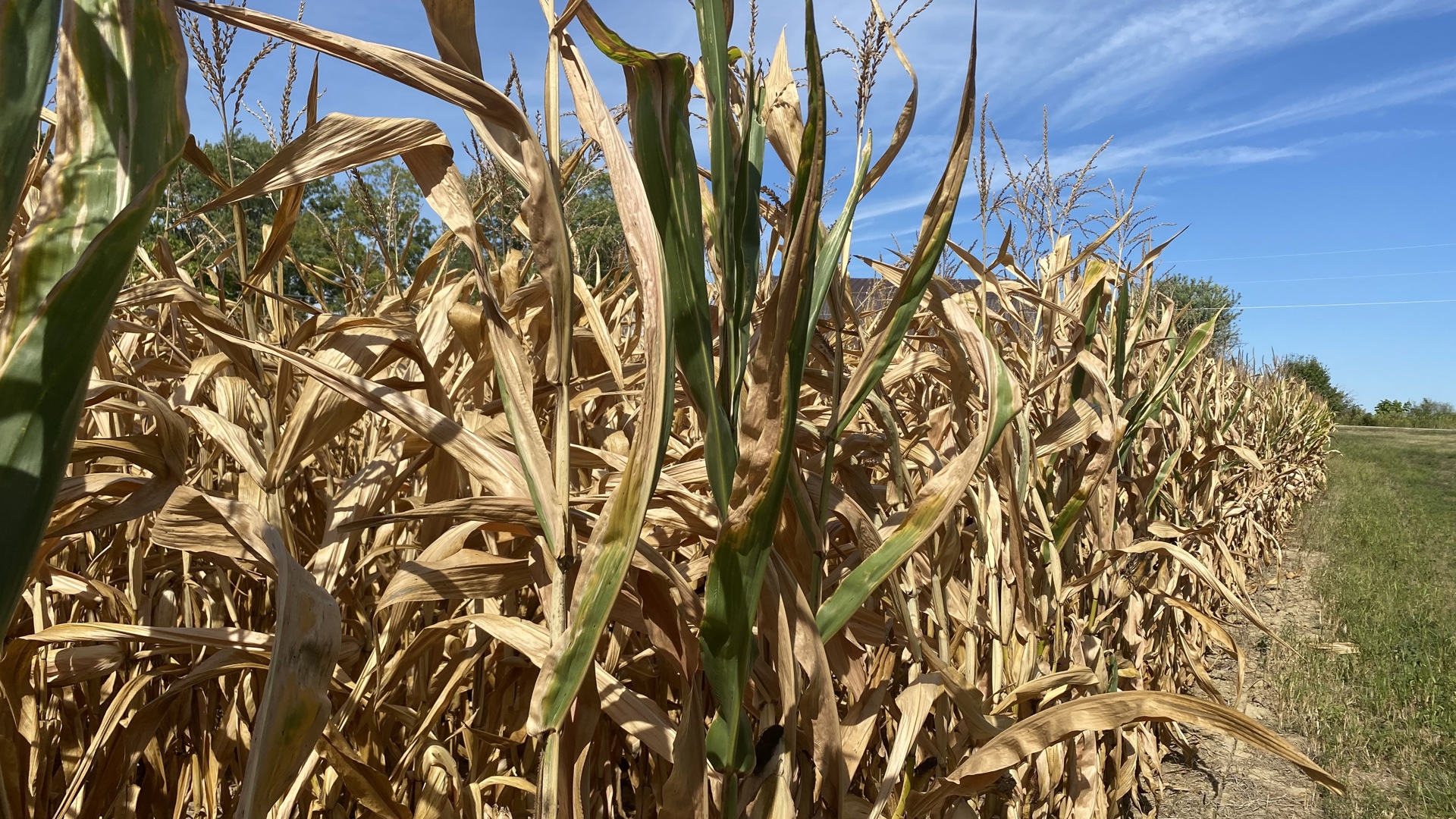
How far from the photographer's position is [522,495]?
0.67 meters

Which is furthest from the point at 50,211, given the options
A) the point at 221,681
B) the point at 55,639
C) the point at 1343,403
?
the point at 1343,403

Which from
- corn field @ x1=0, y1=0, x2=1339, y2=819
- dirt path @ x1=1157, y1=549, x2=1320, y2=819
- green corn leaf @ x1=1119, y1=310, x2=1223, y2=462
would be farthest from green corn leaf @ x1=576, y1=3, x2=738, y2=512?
dirt path @ x1=1157, y1=549, x2=1320, y2=819

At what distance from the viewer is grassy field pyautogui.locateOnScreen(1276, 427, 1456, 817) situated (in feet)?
9.53

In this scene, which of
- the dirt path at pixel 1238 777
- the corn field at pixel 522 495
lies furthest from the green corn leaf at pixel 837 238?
the dirt path at pixel 1238 777

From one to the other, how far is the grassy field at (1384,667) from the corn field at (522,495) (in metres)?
2.15

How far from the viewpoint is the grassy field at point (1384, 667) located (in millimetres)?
2904

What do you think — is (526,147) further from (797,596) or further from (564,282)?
(797,596)

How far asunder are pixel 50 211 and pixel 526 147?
0.25 meters

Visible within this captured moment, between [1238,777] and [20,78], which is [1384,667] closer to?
[1238,777]

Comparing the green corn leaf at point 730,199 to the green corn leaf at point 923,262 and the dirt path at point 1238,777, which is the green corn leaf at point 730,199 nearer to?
the green corn leaf at point 923,262

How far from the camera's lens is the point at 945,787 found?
0.94 metres

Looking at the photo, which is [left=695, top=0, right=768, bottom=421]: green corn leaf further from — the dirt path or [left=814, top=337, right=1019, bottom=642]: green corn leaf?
the dirt path

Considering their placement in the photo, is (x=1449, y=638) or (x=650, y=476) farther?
(x=1449, y=638)

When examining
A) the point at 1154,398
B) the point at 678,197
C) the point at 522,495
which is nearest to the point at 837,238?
the point at 678,197
